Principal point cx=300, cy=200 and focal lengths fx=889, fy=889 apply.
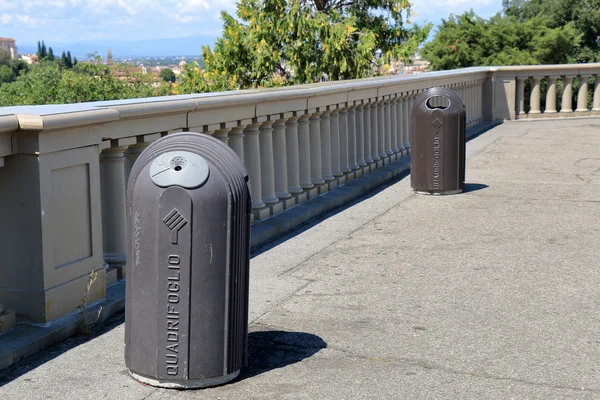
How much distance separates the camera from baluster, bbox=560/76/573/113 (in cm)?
1898

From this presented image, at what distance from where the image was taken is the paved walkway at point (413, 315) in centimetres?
410

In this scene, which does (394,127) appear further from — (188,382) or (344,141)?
(188,382)

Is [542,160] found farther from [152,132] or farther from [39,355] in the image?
[39,355]

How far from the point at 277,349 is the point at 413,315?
99 cm

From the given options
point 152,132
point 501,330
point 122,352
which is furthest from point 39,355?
point 501,330

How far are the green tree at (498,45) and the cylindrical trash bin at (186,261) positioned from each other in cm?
3793

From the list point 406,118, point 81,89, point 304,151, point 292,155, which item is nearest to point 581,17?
point 81,89

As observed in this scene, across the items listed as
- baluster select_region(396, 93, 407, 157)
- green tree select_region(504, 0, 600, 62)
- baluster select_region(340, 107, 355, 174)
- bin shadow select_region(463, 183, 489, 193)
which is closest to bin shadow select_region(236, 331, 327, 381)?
baluster select_region(340, 107, 355, 174)

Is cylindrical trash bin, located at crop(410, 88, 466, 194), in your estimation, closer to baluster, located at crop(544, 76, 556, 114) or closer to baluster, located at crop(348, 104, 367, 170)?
baluster, located at crop(348, 104, 367, 170)

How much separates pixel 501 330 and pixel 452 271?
55.9 inches

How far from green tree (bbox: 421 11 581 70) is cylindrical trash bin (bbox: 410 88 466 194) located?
105 feet

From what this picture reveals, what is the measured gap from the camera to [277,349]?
15.1 feet

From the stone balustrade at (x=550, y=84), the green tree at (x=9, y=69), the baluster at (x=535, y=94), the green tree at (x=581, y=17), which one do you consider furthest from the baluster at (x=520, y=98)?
the green tree at (x=9, y=69)

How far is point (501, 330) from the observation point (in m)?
4.91
